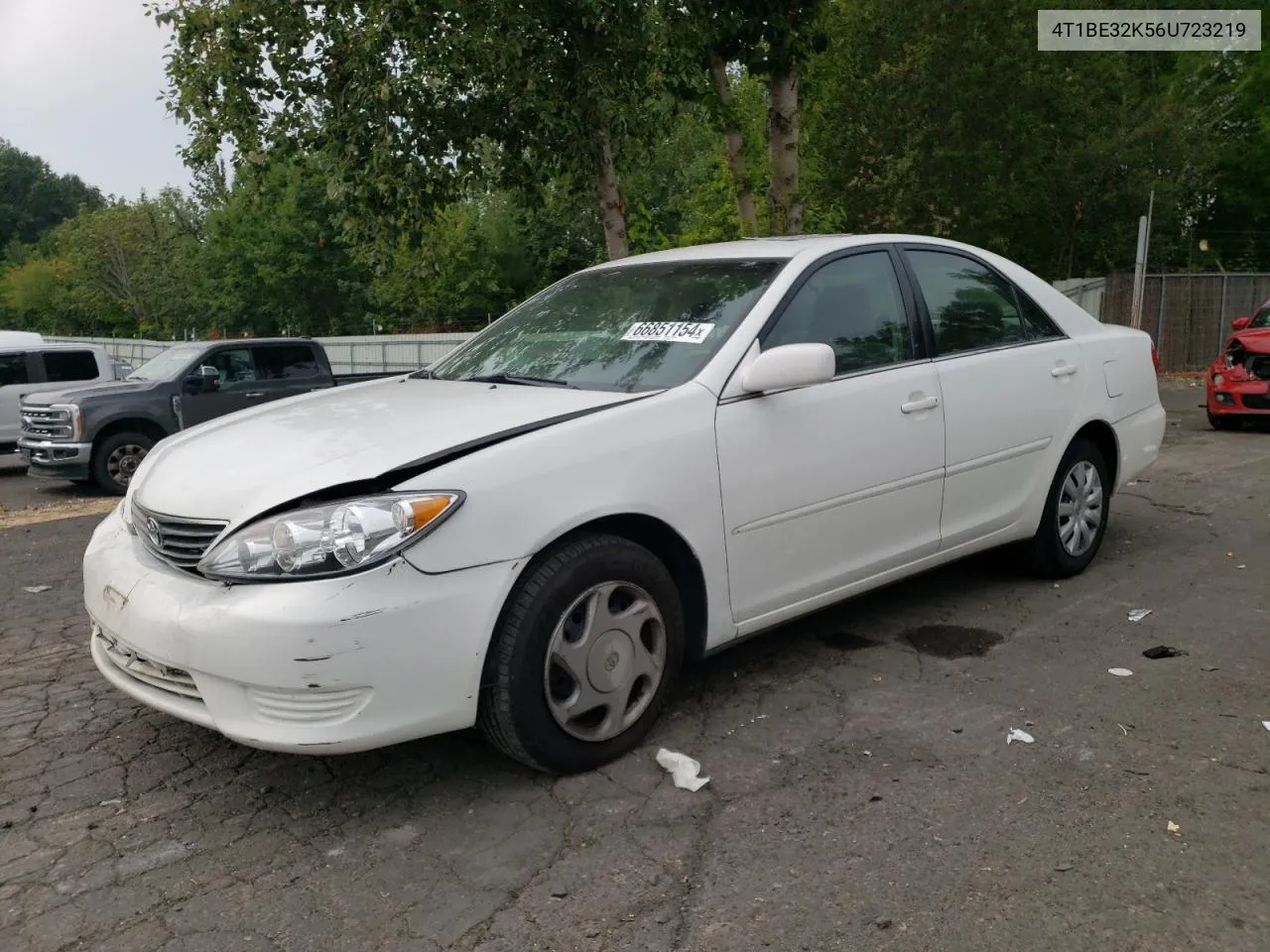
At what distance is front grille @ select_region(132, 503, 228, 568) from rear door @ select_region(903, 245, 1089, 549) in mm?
2943

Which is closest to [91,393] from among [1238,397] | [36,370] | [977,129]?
[36,370]

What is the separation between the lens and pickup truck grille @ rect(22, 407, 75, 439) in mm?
11602

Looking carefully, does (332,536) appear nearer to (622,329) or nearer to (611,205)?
(622,329)

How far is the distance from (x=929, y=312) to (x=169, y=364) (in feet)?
34.9

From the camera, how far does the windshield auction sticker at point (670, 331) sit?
399 centimetres

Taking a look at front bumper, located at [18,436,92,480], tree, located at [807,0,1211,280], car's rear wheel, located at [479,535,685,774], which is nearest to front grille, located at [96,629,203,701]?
car's rear wheel, located at [479,535,685,774]

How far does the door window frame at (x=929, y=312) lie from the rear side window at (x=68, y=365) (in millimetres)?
13387

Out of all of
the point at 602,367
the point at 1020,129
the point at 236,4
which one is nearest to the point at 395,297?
the point at 1020,129

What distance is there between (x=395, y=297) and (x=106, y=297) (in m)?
25.0

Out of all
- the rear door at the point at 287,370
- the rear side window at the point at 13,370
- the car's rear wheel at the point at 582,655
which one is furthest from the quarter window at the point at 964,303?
the rear side window at the point at 13,370

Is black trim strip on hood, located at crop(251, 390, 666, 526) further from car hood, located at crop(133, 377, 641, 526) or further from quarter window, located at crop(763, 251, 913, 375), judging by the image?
quarter window, located at crop(763, 251, 913, 375)

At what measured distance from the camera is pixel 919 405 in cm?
442

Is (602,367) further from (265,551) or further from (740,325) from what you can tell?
(265,551)

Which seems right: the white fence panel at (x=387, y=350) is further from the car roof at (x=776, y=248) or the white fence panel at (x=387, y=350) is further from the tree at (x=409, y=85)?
the car roof at (x=776, y=248)
